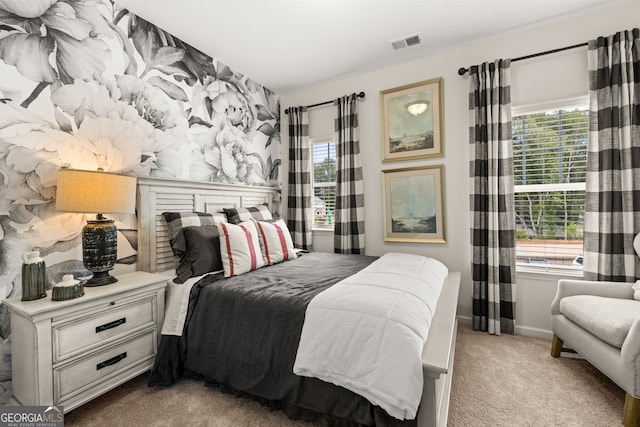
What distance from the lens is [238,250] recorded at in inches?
83.6

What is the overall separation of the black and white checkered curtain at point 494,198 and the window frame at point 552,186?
18 cm

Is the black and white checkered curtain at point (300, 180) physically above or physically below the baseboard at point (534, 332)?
above

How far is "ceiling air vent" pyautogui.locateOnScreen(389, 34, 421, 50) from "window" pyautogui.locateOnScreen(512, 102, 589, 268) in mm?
1144

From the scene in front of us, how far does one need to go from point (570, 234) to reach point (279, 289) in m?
2.54

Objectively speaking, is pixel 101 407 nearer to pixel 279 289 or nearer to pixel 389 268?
pixel 279 289

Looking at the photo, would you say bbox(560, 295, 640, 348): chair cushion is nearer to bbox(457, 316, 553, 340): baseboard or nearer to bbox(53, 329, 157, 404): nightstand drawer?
bbox(457, 316, 553, 340): baseboard

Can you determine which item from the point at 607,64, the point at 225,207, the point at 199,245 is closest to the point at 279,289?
the point at 199,245

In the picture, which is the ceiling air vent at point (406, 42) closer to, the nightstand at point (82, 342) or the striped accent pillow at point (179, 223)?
the striped accent pillow at point (179, 223)

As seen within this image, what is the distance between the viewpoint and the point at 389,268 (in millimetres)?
2049

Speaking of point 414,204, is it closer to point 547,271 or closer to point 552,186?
point 552,186

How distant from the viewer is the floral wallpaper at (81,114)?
1.66 metres

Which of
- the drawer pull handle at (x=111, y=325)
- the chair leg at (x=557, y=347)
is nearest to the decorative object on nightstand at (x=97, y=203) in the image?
Result: the drawer pull handle at (x=111, y=325)

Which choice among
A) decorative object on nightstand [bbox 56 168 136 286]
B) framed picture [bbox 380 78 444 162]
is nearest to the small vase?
decorative object on nightstand [bbox 56 168 136 286]

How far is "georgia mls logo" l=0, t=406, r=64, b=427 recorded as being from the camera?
1386mm
